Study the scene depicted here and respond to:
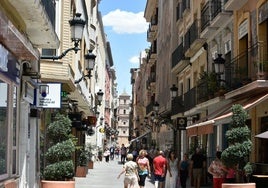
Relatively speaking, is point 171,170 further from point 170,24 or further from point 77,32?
point 170,24

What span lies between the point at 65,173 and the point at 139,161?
3.79 meters

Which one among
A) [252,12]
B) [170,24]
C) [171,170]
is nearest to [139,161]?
[171,170]

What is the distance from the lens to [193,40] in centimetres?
3022

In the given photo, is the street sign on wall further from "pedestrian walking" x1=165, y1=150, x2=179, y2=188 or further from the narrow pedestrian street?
"pedestrian walking" x1=165, y1=150, x2=179, y2=188

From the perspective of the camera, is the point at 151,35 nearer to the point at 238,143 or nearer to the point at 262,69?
the point at 262,69

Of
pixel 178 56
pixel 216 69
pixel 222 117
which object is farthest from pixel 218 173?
pixel 178 56

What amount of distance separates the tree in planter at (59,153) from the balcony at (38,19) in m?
2.22

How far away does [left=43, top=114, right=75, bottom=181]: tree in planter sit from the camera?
15.4 meters

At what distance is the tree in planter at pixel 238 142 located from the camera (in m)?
13.7

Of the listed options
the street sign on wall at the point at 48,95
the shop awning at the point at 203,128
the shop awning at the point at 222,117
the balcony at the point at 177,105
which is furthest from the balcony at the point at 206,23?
the street sign on wall at the point at 48,95

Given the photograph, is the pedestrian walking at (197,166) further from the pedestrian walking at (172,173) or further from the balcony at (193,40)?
the balcony at (193,40)

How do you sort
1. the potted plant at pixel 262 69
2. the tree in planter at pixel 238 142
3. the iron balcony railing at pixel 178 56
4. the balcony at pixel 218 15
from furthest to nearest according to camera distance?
the iron balcony railing at pixel 178 56 → the balcony at pixel 218 15 → the potted plant at pixel 262 69 → the tree in planter at pixel 238 142

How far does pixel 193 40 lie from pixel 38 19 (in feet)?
60.5

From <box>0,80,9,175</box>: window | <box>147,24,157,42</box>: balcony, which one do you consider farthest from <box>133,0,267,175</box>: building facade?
<box>147,24,157,42</box>: balcony
